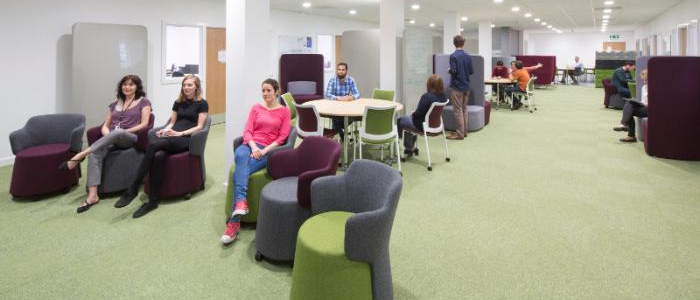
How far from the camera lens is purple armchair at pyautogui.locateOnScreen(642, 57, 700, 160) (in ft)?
18.3

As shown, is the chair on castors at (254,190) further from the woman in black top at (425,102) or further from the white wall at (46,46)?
the white wall at (46,46)

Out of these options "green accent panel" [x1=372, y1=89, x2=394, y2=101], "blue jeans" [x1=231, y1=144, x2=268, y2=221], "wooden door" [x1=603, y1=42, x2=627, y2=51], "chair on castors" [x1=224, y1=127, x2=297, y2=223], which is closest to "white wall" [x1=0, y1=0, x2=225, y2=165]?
"green accent panel" [x1=372, y1=89, x2=394, y2=101]

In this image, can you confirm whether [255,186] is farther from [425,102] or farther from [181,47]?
Answer: [181,47]

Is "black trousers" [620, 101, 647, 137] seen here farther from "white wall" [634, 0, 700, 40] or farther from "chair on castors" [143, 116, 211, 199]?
"chair on castors" [143, 116, 211, 199]

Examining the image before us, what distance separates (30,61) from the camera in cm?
579

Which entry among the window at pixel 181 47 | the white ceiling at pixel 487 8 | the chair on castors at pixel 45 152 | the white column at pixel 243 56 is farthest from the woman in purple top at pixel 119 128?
the window at pixel 181 47

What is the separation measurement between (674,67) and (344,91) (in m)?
4.43

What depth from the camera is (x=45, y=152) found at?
4133 millimetres

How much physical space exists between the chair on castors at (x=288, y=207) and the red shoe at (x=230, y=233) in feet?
1.03

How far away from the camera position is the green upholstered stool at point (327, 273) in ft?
6.64

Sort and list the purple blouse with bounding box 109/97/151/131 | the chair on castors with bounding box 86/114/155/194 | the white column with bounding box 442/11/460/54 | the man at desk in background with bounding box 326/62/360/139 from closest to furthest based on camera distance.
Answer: the chair on castors with bounding box 86/114/155/194
the purple blouse with bounding box 109/97/151/131
the man at desk in background with bounding box 326/62/360/139
the white column with bounding box 442/11/460/54

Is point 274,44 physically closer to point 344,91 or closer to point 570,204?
point 344,91

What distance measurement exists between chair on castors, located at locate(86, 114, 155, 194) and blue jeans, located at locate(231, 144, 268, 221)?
153 centimetres

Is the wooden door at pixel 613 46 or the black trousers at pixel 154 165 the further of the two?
the wooden door at pixel 613 46
